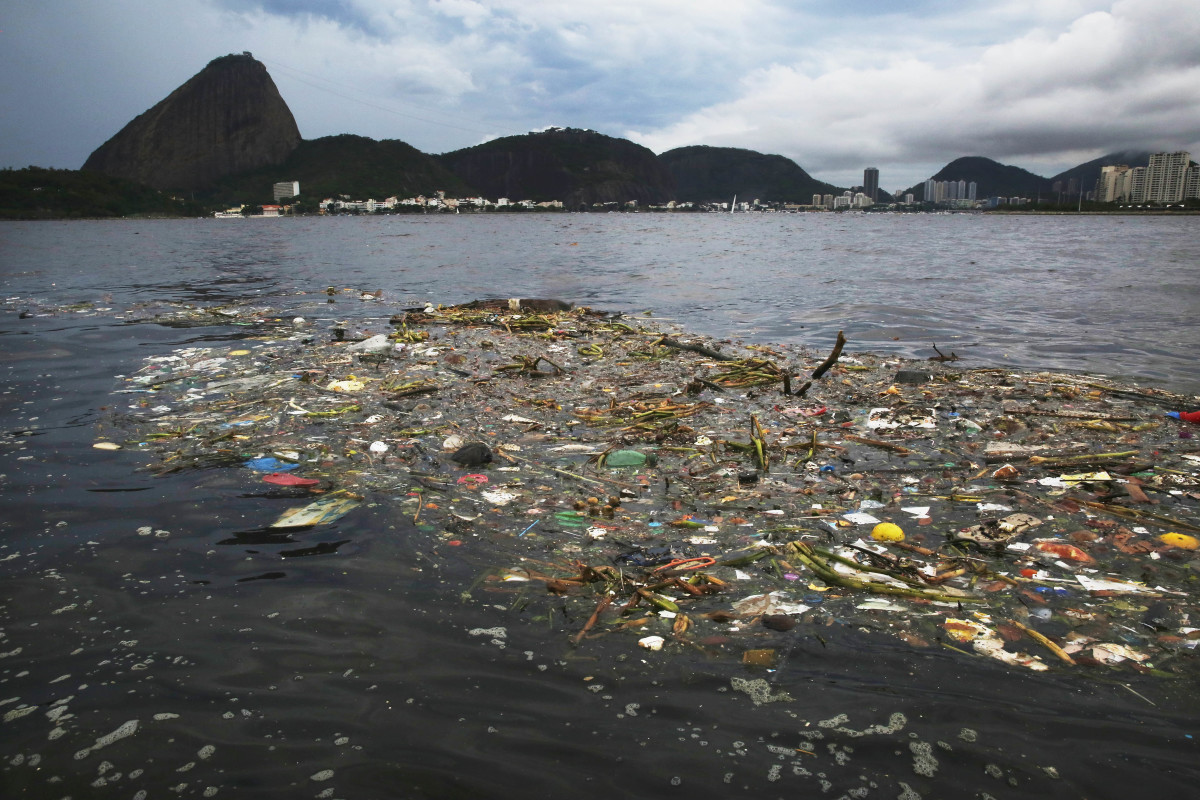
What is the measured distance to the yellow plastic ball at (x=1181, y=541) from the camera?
10.7 ft

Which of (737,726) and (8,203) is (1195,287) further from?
(8,203)

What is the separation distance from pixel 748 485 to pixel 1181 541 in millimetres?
2210

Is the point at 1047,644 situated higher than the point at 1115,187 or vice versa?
the point at 1115,187

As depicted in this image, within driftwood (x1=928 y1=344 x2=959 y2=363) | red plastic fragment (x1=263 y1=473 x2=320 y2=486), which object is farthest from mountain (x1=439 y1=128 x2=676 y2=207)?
red plastic fragment (x1=263 y1=473 x2=320 y2=486)

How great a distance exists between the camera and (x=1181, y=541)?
331 cm

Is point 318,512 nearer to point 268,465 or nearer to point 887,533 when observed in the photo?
point 268,465

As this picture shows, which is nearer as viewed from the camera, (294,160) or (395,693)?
(395,693)

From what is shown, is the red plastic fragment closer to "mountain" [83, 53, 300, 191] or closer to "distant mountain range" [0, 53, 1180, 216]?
"distant mountain range" [0, 53, 1180, 216]

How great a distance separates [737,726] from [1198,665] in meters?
1.79

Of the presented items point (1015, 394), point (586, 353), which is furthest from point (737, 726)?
point (586, 353)

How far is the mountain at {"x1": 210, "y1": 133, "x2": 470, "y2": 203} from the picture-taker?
133250 mm

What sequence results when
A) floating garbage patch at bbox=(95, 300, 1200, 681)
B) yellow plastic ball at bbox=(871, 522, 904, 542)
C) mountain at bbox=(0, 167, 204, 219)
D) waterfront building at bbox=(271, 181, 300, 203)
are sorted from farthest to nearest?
A: waterfront building at bbox=(271, 181, 300, 203), mountain at bbox=(0, 167, 204, 219), yellow plastic ball at bbox=(871, 522, 904, 542), floating garbage patch at bbox=(95, 300, 1200, 681)

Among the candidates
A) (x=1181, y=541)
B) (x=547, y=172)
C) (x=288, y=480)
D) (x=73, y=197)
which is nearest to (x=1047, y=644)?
(x=1181, y=541)

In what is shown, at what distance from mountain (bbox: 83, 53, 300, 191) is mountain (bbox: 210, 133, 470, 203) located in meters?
6.19
